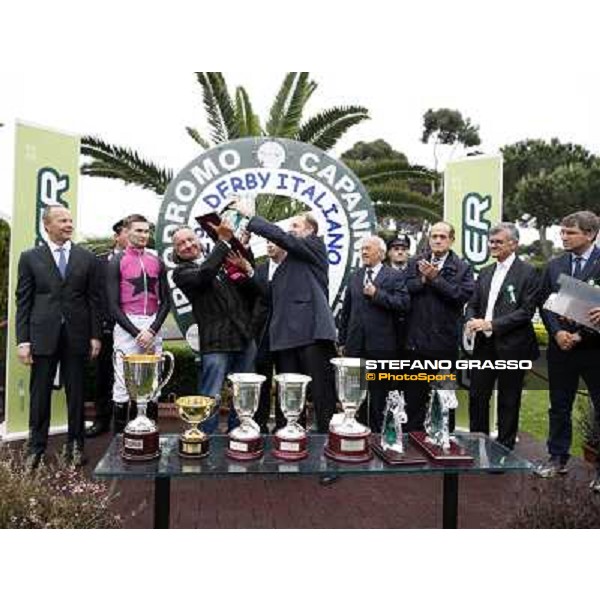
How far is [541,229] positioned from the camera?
24.3 m

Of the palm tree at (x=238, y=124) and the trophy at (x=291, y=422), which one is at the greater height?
the palm tree at (x=238, y=124)

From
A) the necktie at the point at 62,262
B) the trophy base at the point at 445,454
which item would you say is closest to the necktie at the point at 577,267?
the trophy base at the point at 445,454

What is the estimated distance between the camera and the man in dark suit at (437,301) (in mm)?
4289

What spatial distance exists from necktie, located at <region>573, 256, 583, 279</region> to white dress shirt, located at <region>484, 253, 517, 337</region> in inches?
15.8

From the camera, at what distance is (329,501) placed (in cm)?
355

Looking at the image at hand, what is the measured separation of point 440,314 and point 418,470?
1.91 meters

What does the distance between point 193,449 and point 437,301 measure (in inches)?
88.2

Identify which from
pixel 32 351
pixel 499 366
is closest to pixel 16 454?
pixel 32 351

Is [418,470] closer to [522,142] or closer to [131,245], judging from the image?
[131,245]

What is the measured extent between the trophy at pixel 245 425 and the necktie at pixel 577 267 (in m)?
2.22

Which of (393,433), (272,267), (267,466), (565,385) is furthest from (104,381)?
(565,385)

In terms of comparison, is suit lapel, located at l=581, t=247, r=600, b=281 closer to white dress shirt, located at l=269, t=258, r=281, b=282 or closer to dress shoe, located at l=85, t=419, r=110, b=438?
white dress shirt, located at l=269, t=258, r=281, b=282

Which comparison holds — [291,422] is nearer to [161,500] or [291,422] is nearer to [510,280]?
[161,500]

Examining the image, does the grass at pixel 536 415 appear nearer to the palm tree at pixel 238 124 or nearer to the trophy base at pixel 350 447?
the trophy base at pixel 350 447
